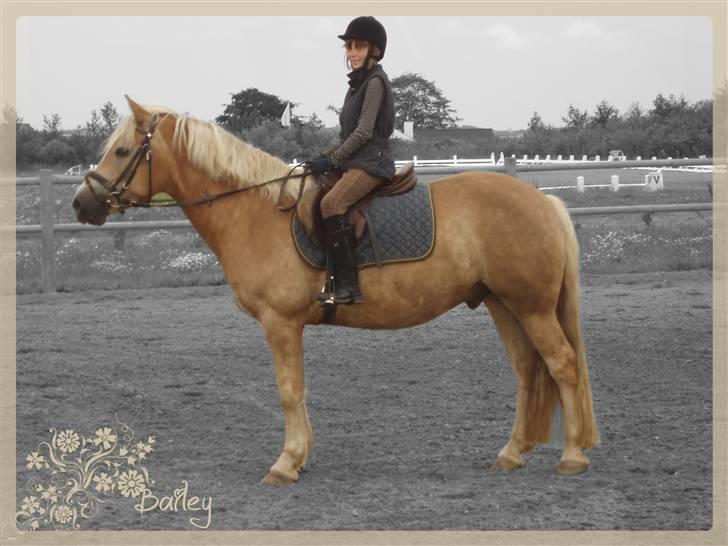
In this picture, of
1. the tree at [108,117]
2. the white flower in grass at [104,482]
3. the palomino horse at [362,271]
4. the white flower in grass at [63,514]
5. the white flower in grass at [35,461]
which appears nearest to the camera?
the white flower in grass at [63,514]

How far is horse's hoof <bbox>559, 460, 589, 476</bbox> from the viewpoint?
17.4 ft

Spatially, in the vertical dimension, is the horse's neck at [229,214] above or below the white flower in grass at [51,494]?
above

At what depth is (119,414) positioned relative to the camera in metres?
6.64

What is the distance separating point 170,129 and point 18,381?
9.93ft

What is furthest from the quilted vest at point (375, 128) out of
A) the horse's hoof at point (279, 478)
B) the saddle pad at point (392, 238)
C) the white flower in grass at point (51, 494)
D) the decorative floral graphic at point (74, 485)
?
the white flower in grass at point (51, 494)

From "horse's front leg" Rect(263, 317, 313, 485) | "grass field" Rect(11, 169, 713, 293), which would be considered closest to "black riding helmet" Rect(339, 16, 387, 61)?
"horse's front leg" Rect(263, 317, 313, 485)

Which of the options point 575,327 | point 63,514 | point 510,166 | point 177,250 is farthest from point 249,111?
point 63,514

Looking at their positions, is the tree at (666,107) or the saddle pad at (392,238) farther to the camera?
the tree at (666,107)

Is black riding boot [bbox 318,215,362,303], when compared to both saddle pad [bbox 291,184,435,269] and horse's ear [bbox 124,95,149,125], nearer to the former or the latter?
saddle pad [bbox 291,184,435,269]

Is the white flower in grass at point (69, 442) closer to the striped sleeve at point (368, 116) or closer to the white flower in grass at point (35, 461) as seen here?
the white flower in grass at point (35, 461)

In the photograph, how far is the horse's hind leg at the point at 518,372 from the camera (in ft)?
17.9

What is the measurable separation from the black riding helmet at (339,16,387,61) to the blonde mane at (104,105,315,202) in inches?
33.2

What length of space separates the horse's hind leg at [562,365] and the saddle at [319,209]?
1.03 meters

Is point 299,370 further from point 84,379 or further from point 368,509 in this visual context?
point 84,379
